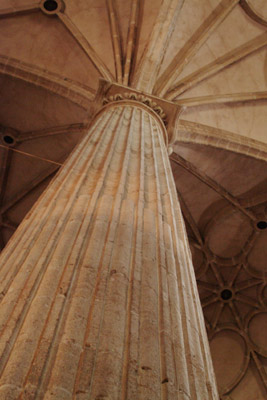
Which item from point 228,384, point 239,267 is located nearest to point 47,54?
point 239,267

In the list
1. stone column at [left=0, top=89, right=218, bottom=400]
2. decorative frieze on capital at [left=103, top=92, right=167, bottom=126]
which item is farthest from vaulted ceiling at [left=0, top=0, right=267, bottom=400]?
stone column at [left=0, top=89, right=218, bottom=400]

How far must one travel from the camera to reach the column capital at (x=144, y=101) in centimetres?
541

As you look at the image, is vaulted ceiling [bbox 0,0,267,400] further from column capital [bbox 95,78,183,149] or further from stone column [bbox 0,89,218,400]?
stone column [bbox 0,89,218,400]

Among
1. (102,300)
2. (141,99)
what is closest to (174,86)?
(141,99)

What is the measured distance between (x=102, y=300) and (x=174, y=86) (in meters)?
6.35

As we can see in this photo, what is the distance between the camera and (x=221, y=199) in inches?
372

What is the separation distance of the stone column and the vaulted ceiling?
166 inches

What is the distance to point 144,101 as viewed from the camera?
5414 mm

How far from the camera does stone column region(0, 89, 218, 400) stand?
1404 mm

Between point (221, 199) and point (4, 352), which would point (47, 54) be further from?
point (4, 352)

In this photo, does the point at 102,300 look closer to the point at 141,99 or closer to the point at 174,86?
the point at 141,99

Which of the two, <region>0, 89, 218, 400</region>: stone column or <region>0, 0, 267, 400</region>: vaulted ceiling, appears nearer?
<region>0, 89, 218, 400</region>: stone column

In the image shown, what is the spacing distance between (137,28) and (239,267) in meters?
6.54

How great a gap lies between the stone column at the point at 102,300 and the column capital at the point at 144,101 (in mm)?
2496
